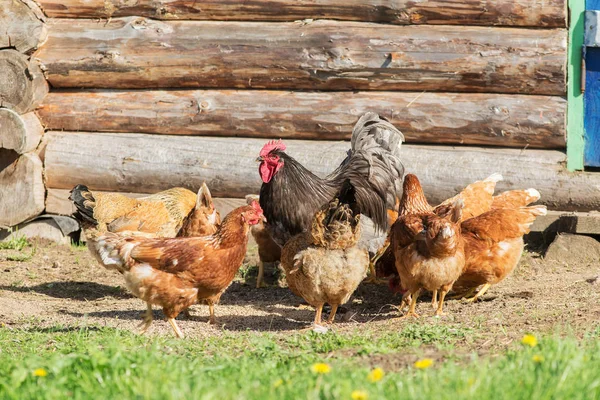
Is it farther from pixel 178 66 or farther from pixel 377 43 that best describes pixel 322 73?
pixel 178 66

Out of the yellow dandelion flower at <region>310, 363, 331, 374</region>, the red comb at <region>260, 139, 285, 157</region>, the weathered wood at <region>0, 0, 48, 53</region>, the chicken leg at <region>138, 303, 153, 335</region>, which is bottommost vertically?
the chicken leg at <region>138, 303, 153, 335</region>

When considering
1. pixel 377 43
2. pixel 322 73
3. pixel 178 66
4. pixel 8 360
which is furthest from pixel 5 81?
pixel 8 360

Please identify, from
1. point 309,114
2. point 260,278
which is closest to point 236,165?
point 309,114

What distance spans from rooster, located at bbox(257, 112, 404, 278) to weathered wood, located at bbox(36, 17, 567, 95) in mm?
900

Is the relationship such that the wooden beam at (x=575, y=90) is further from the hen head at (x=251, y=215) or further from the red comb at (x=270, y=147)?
the hen head at (x=251, y=215)

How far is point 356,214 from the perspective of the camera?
22.8 feet

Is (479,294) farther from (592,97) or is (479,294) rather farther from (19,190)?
(19,190)

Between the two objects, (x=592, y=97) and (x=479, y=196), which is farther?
(x=592, y=97)

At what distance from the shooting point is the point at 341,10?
9.85m

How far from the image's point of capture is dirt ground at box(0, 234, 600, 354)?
20.5 feet

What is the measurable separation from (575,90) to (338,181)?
10.6 ft

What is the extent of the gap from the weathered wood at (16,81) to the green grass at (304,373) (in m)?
5.60

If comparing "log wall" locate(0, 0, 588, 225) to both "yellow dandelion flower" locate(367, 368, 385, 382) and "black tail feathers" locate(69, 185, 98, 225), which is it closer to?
"black tail feathers" locate(69, 185, 98, 225)

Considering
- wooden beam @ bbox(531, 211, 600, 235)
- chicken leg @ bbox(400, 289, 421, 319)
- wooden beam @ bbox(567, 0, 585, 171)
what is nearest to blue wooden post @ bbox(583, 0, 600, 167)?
wooden beam @ bbox(567, 0, 585, 171)
